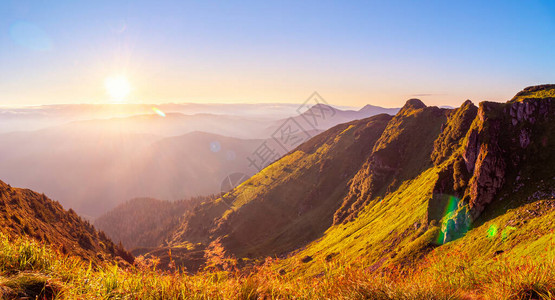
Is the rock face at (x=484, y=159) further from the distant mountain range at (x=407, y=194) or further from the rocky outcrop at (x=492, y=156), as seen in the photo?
the distant mountain range at (x=407, y=194)

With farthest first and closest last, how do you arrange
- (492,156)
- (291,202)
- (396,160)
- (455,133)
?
1. (291,202)
2. (396,160)
3. (455,133)
4. (492,156)

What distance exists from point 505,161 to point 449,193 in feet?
44.6

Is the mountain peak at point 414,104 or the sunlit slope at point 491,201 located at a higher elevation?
the mountain peak at point 414,104

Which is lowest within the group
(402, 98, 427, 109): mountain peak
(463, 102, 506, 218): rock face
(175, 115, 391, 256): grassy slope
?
(175, 115, 391, 256): grassy slope

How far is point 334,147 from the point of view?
183 meters

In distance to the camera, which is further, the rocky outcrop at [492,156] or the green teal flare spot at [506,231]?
the rocky outcrop at [492,156]

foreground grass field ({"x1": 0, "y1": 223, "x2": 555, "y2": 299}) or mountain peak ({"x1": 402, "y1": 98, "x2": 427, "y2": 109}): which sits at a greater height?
mountain peak ({"x1": 402, "y1": 98, "x2": 427, "y2": 109})

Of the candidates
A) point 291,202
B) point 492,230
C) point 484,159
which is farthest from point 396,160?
point 492,230

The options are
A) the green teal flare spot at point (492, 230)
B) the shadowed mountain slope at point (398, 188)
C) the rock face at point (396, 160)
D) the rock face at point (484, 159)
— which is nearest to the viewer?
the green teal flare spot at point (492, 230)

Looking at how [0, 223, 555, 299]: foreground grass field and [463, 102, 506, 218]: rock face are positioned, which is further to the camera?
[463, 102, 506, 218]: rock face

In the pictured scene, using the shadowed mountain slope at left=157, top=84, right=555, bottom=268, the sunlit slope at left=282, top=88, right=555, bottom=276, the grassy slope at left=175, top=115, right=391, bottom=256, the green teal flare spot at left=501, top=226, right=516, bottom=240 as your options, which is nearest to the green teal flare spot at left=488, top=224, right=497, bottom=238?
the sunlit slope at left=282, top=88, right=555, bottom=276

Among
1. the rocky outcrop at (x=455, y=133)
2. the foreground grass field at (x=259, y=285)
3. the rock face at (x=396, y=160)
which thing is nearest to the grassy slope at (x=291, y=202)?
the rock face at (x=396, y=160)

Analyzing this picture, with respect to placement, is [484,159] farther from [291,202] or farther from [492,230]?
[291,202]

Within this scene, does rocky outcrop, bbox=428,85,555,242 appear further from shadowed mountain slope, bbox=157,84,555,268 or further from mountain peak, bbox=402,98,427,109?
mountain peak, bbox=402,98,427,109
